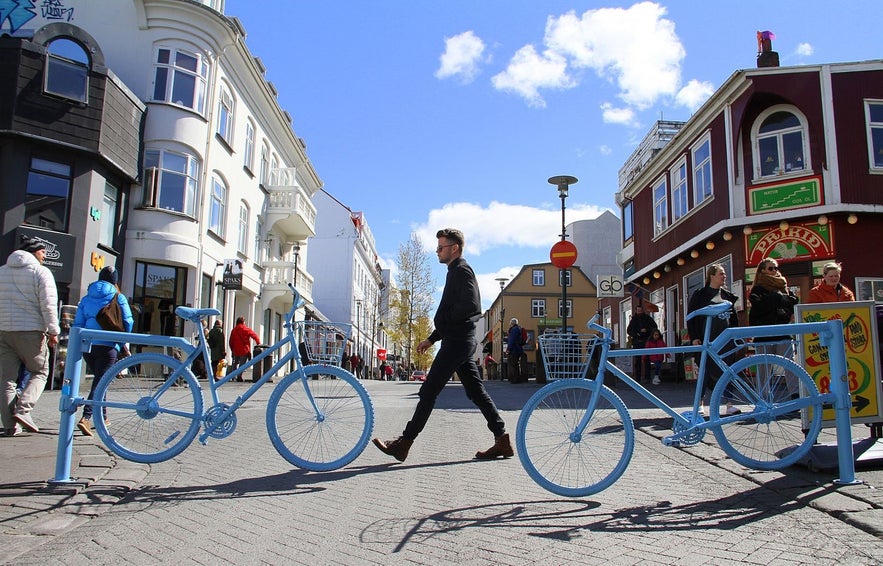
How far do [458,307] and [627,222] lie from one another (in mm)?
23568

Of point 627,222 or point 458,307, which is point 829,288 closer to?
point 458,307

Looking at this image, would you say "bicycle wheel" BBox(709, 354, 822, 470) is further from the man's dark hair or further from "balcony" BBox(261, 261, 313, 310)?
"balcony" BBox(261, 261, 313, 310)

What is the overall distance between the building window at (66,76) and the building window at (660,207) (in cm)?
1816

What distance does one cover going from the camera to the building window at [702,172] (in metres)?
18.7

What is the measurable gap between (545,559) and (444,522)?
31.2 inches

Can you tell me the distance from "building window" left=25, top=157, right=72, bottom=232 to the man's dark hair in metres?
15.5

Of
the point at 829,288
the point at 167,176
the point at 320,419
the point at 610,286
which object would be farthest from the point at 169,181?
the point at 829,288

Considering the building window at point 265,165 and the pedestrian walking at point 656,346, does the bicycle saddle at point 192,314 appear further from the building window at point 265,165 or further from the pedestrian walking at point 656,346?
the building window at point 265,165

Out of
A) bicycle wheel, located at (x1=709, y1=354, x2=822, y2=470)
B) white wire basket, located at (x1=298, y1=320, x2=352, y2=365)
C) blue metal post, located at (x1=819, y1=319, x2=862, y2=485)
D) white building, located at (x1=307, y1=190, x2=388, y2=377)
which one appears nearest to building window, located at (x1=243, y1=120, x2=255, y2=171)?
white wire basket, located at (x1=298, y1=320, x2=352, y2=365)

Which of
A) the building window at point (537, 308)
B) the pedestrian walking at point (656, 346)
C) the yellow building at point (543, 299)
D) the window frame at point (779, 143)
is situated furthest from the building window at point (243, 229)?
the building window at point (537, 308)

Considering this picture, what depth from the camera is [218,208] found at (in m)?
24.5

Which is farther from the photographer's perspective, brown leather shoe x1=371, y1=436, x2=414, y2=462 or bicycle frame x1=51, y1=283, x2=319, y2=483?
brown leather shoe x1=371, y1=436, x2=414, y2=462

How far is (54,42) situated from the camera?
18.4 metres

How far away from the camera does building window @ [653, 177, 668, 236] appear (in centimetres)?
2269
